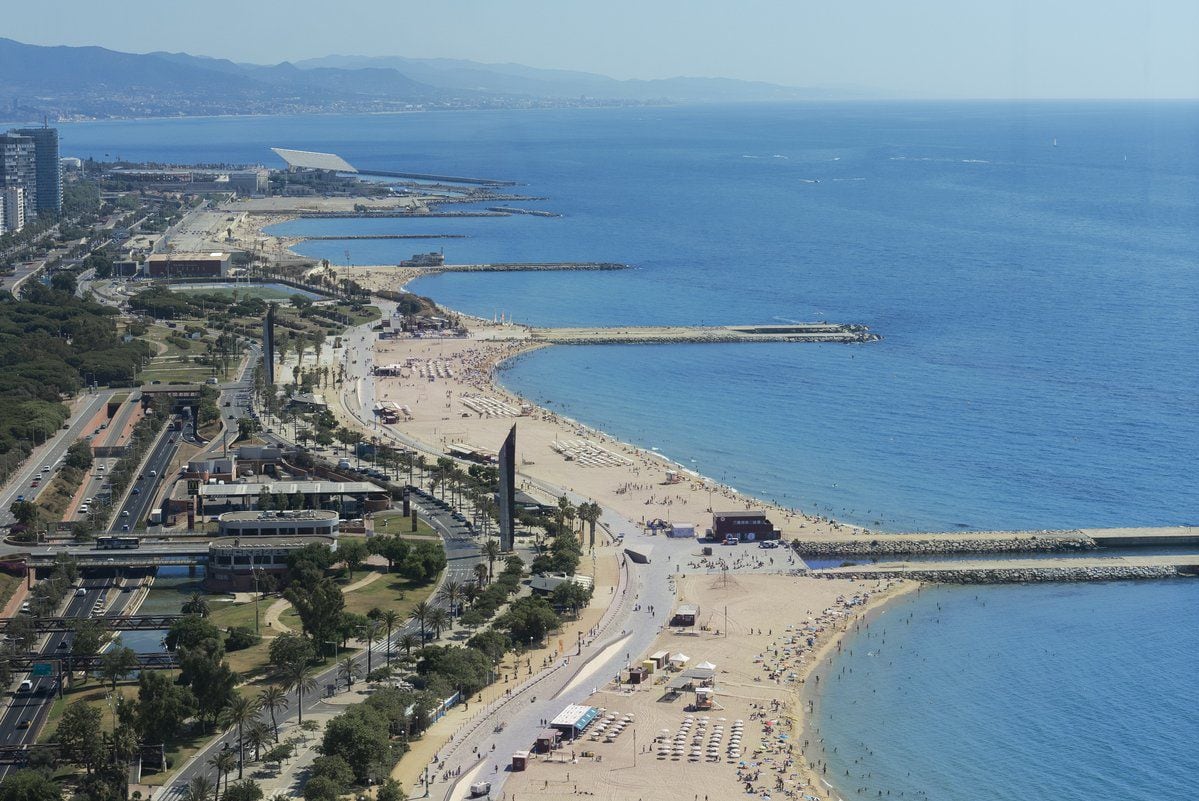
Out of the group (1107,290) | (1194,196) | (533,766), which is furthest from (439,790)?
(1194,196)

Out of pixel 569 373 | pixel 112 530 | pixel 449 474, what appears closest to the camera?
pixel 112 530

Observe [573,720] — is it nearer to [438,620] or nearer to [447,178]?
[438,620]

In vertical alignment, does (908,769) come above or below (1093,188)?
below

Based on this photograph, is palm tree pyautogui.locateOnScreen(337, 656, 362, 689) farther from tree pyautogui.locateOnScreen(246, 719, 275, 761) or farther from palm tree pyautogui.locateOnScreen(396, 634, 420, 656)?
tree pyautogui.locateOnScreen(246, 719, 275, 761)

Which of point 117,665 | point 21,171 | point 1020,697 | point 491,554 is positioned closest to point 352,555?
point 491,554

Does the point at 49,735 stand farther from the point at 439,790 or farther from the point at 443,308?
the point at 443,308

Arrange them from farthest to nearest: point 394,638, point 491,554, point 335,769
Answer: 1. point 491,554
2. point 394,638
3. point 335,769

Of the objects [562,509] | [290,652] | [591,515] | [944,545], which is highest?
[562,509]
